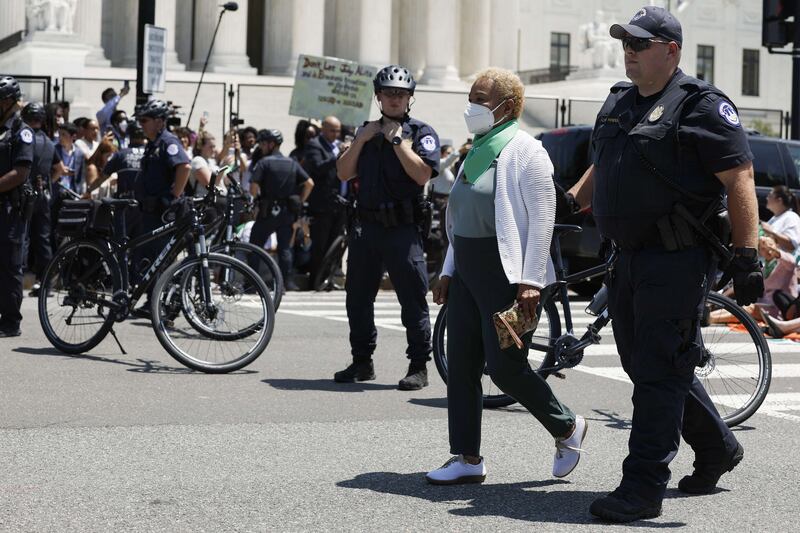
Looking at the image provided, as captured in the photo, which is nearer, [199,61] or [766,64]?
[199,61]

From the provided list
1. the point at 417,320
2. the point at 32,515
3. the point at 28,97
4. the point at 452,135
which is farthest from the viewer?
the point at 452,135

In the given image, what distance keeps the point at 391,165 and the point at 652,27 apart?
3.51 meters

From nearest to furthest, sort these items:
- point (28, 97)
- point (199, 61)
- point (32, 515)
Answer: point (32, 515), point (28, 97), point (199, 61)

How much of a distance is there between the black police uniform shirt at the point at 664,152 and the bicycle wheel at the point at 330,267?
37.2ft

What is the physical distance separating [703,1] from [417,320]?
69.8 m

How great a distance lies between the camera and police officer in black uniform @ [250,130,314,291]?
635 inches

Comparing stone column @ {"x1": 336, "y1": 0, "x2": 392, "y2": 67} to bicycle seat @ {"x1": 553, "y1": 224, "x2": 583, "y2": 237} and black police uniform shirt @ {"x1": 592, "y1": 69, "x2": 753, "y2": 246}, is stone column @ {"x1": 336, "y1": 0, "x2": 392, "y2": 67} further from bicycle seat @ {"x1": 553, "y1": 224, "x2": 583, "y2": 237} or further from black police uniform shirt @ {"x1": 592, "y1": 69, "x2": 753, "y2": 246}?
black police uniform shirt @ {"x1": 592, "y1": 69, "x2": 753, "y2": 246}

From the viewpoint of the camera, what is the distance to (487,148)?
6.04 metres

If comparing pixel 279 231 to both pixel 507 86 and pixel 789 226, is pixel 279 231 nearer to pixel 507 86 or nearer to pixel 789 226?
pixel 789 226

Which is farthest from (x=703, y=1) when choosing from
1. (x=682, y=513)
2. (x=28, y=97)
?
(x=682, y=513)

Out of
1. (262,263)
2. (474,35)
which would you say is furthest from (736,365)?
(474,35)

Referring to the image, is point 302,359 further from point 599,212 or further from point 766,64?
point 766,64

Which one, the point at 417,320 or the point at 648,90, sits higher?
the point at 648,90

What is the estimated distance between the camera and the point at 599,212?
5.69 meters
